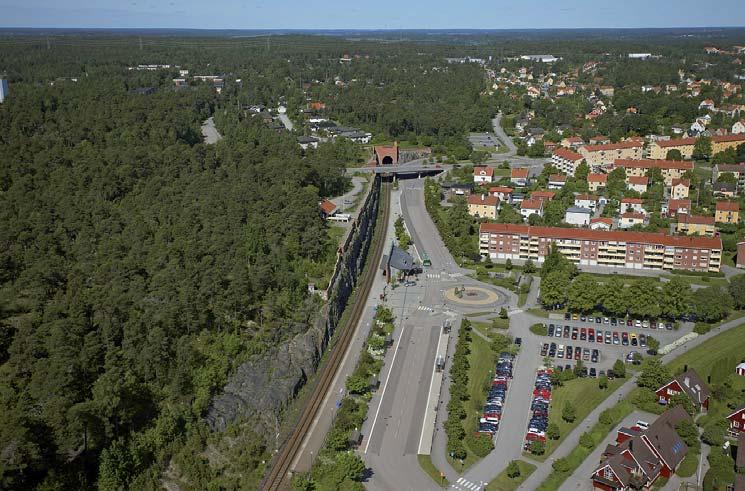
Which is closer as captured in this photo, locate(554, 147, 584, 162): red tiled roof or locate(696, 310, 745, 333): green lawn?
locate(696, 310, 745, 333): green lawn

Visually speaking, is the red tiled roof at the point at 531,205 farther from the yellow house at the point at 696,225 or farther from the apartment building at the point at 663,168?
the apartment building at the point at 663,168

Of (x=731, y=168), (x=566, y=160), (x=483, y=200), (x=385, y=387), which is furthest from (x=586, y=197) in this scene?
(x=385, y=387)

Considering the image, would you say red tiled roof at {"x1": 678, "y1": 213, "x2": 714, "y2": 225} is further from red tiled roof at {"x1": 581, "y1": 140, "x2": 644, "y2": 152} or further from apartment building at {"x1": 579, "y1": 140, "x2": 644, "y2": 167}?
red tiled roof at {"x1": 581, "y1": 140, "x2": 644, "y2": 152}

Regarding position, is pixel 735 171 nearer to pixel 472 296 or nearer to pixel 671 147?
pixel 671 147

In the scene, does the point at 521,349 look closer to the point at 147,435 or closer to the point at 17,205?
the point at 147,435

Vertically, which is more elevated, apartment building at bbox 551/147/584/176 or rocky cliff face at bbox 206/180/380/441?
apartment building at bbox 551/147/584/176

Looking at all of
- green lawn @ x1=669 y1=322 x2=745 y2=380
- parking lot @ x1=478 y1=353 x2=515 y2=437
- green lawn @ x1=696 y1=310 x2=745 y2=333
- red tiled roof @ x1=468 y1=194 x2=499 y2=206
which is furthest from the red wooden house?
red tiled roof @ x1=468 y1=194 x2=499 y2=206
